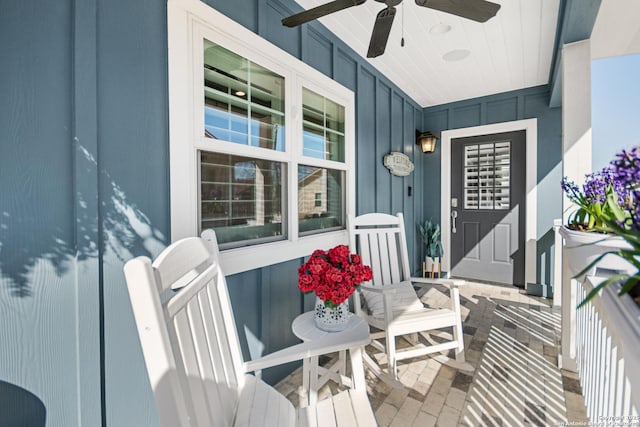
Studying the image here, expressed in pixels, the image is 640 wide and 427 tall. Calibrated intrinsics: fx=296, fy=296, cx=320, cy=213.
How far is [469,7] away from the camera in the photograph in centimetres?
146

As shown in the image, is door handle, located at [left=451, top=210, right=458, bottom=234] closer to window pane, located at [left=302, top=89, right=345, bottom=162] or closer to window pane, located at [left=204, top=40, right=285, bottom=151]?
window pane, located at [left=302, top=89, right=345, bottom=162]

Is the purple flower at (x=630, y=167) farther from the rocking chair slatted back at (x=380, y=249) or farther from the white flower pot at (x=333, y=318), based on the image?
the rocking chair slatted back at (x=380, y=249)

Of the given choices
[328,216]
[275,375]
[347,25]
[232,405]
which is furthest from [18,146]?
[347,25]

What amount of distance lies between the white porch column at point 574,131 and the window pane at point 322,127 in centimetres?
Result: 171

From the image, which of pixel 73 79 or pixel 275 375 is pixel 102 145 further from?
pixel 275 375

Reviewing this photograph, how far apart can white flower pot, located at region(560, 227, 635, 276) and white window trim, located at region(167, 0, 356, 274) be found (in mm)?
1529

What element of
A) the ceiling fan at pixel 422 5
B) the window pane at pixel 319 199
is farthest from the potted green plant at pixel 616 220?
the window pane at pixel 319 199

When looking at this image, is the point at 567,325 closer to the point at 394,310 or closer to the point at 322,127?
the point at 394,310

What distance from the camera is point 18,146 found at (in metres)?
1.04

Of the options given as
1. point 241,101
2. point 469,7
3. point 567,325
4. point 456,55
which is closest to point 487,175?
point 456,55

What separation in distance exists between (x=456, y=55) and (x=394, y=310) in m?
2.60

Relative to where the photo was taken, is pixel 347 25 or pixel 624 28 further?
pixel 347 25

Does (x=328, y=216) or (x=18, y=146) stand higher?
(x=18, y=146)

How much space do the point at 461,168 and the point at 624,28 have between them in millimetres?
2338
